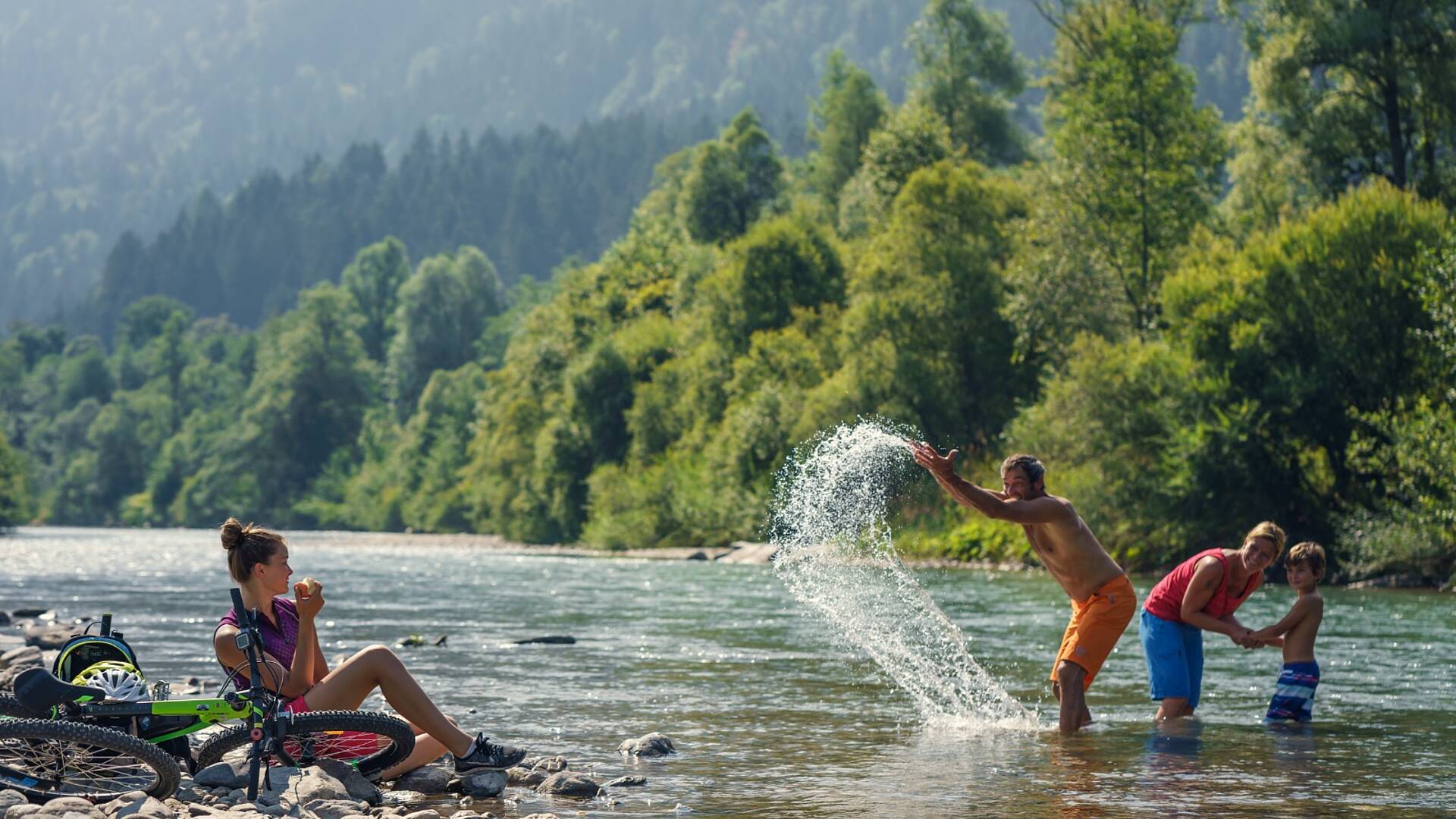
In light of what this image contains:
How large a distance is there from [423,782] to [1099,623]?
588cm

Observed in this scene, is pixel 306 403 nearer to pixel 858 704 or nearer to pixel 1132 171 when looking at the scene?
pixel 1132 171

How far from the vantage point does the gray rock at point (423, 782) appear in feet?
39.0

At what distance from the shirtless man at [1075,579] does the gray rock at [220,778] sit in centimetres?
621

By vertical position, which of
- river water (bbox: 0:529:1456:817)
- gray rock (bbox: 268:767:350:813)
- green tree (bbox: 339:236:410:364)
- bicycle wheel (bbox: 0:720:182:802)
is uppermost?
green tree (bbox: 339:236:410:364)

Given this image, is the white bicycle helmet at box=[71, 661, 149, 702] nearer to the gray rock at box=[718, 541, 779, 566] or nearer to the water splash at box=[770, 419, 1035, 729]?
the water splash at box=[770, 419, 1035, 729]

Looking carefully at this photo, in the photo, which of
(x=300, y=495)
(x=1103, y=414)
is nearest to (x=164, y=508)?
(x=300, y=495)

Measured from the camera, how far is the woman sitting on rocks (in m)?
10.8

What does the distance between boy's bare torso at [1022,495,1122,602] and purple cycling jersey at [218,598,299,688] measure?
620 cm

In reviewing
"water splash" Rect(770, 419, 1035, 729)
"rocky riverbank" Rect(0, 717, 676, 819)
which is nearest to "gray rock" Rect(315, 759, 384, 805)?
"rocky riverbank" Rect(0, 717, 676, 819)

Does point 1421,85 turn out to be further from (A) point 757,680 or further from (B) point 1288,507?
(A) point 757,680

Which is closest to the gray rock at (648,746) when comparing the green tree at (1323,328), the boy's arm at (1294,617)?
the boy's arm at (1294,617)

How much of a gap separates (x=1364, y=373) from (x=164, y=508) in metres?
125

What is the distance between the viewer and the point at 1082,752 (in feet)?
44.8

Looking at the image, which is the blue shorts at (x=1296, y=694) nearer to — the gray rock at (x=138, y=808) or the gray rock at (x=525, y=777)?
the gray rock at (x=525, y=777)
